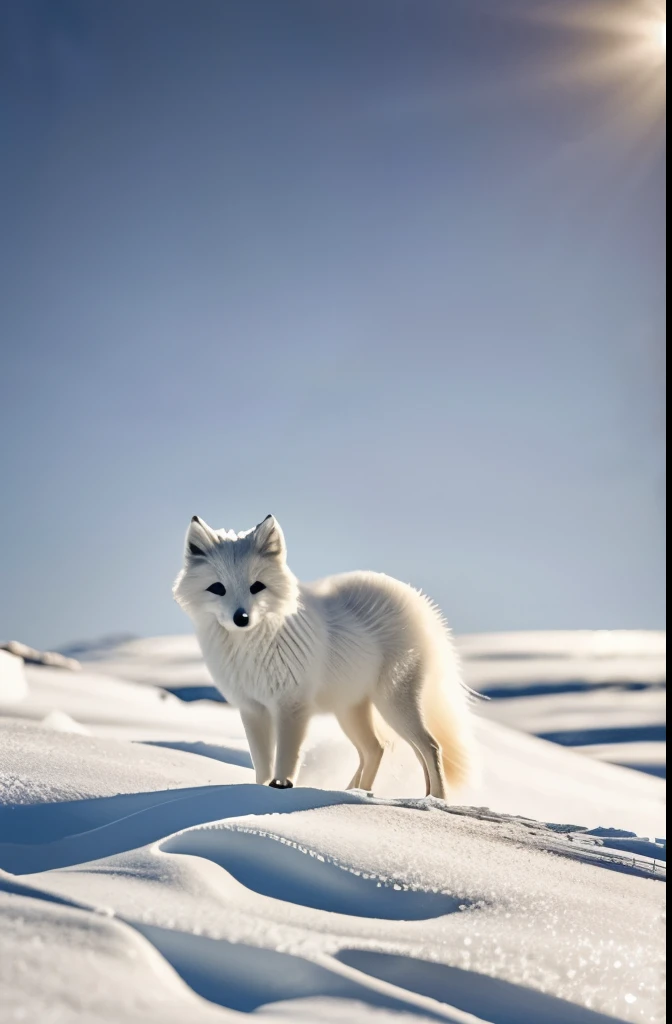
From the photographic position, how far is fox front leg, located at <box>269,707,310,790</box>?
352 centimetres

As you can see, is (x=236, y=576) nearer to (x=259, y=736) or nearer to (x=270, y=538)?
(x=270, y=538)

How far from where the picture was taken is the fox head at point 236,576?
11.6ft

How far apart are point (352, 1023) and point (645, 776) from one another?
7.73 m

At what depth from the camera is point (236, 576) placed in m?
3.56

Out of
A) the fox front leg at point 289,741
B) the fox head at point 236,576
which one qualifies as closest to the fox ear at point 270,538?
the fox head at point 236,576

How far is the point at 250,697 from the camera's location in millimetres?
3762

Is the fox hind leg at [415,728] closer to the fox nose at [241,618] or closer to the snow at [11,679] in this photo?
the fox nose at [241,618]

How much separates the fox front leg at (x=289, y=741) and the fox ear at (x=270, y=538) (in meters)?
0.67

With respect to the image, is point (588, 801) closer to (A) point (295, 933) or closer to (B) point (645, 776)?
(B) point (645, 776)

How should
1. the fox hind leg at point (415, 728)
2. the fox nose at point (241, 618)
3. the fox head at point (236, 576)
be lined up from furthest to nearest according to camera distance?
the fox hind leg at point (415, 728)
the fox head at point (236, 576)
the fox nose at point (241, 618)

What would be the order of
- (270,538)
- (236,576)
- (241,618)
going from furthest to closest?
(270,538)
(236,576)
(241,618)

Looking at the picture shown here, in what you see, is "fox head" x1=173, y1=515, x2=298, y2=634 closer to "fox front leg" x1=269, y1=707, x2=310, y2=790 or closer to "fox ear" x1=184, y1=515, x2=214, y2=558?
"fox ear" x1=184, y1=515, x2=214, y2=558

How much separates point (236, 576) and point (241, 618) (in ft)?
0.66

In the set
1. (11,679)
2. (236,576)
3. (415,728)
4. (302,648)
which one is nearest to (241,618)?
(236,576)
